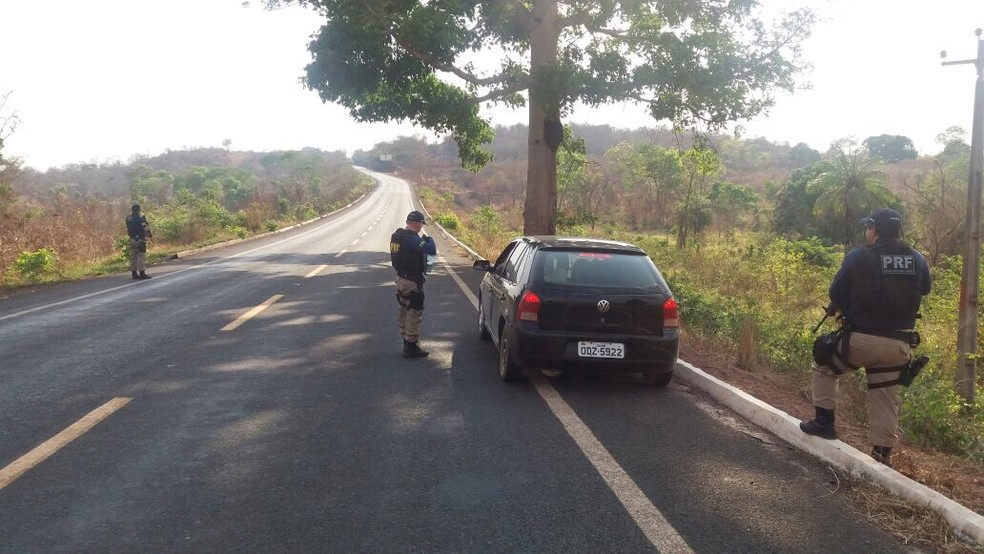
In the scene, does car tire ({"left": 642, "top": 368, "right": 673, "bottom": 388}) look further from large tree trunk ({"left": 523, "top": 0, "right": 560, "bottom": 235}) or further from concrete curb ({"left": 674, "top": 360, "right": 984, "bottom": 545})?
large tree trunk ({"left": 523, "top": 0, "right": 560, "bottom": 235})

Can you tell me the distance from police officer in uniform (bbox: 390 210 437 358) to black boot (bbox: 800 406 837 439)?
14.4ft

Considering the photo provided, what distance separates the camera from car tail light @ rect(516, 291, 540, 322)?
6.48 metres

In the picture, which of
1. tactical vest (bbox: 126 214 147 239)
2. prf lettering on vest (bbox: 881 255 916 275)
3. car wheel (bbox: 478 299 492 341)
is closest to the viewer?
prf lettering on vest (bbox: 881 255 916 275)

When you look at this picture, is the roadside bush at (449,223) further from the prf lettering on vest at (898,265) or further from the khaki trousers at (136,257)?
the prf lettering on vest at (898,265)

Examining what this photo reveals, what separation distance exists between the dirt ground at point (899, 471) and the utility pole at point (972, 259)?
8.39ft

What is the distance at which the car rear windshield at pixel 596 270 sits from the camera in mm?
6660

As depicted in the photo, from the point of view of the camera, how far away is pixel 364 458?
4.71 meters

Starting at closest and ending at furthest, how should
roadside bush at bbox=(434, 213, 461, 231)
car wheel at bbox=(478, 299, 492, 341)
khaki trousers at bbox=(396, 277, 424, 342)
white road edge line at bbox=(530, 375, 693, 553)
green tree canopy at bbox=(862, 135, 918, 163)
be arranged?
white road edge line at bbox=(530, 375, 693, 553), khaki trousers at bbox=(396, 277, 424, 342), car wheel at bbox=(478, 299, 492, 341), roadside bush at bbox=(434, 213, 461, 231), green tree canopy at bbox=(862, 135, 918, 163)

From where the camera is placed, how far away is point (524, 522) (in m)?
3.77

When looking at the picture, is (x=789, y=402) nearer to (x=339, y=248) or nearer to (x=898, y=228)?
(x=898, y=228)

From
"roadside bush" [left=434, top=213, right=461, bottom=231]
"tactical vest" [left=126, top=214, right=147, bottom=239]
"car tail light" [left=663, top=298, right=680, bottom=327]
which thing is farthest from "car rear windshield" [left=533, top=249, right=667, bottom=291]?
"roadside bush" [left=434, top=213, right=461, bottom=231]

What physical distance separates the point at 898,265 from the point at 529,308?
9.97 feet

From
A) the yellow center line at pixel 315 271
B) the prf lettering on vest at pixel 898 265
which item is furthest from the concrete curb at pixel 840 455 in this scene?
Answer: the yellow center line at pixel 315 271

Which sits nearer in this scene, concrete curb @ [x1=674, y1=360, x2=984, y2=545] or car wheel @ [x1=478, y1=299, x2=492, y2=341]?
concrete curb @ [x1=674, y1=360, x2=984, y2=545]
